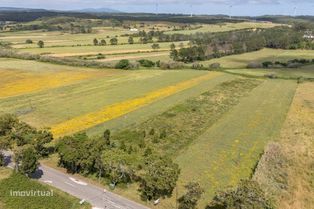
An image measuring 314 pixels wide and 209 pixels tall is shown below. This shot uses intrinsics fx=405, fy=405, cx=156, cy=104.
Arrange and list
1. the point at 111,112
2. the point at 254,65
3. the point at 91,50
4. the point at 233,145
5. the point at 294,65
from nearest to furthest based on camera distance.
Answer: the point at 233,145 < the point at 111,112 < the point at 254,65 < the point at 294,65 < the point at 91,50

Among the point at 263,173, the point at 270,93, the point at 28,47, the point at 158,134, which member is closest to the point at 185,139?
the point at 158,134

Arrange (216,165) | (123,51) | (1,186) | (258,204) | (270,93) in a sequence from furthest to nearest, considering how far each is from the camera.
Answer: (123,51), (270,93), (216,165), (1,186), (258,204)

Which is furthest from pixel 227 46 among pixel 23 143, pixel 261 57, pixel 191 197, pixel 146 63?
pixel 191 197

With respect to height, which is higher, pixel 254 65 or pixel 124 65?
pixel 124 65

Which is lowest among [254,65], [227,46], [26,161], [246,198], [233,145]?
[254,65]

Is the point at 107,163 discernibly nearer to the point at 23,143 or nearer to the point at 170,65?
the point at 23,143

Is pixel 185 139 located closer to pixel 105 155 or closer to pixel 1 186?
pixel 105 155

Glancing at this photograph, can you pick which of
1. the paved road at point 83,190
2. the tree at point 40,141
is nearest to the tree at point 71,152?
the paved road at point 83,190

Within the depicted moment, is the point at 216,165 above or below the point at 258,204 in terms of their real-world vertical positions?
below
